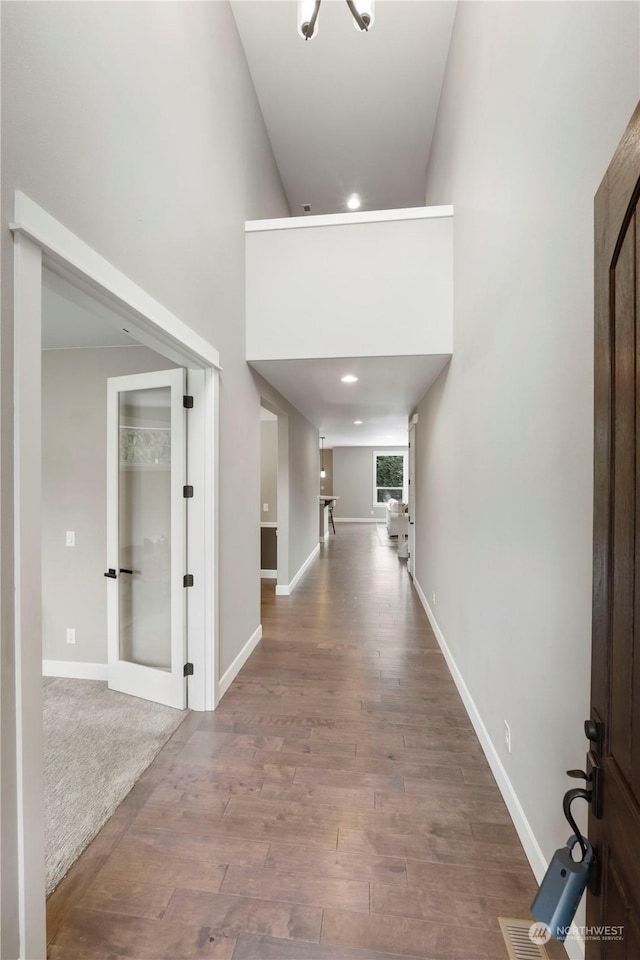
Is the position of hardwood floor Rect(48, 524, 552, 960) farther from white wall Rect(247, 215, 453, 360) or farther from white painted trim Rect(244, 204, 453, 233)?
white painted trim Rect(244, 204, 453, 233)

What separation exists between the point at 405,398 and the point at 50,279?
414 centimetres

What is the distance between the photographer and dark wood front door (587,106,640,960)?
724 millimetres

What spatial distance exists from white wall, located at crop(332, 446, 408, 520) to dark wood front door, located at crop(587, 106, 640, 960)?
39.7 feet

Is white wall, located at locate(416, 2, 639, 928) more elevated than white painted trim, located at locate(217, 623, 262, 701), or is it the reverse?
white wall, located at locate(416, 2, 639, 928)

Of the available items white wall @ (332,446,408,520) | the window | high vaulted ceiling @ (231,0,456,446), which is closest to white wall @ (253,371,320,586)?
high vaulted ceiling @ (231,0,456,446)

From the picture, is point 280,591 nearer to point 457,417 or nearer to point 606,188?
point 457,417

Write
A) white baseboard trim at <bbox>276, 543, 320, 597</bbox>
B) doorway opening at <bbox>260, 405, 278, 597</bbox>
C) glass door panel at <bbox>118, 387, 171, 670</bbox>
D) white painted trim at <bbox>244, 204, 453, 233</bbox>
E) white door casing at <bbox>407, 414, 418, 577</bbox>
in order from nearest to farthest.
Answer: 1. glass door panel at <bbox>118, 387, 171, 670</bbox>
2. white painted trim at <bbox>244, 204, 453, 233</bbox>
3. white baseboard trim at <bbox>276, 543, 320, 597</bbox>
4. white door casing at <bbox>407, 414, 418, 577</bbox>
5. doorway opening at <bbox>260, 405, 278, 597</bbox>

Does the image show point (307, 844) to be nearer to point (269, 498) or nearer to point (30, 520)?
point (30, 520)

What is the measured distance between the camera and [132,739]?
2354mm

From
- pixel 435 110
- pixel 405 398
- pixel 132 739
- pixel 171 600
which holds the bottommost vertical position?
pixel 132 739

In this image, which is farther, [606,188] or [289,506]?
[289,506]

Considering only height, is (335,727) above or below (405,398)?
below

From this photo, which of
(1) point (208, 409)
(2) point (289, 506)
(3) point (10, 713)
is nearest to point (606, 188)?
(3) point (10, 713)

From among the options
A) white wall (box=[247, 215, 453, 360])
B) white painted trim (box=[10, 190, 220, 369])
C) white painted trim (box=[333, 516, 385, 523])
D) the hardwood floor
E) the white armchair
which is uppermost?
white wall (box=[247, 215, 453, 360])
